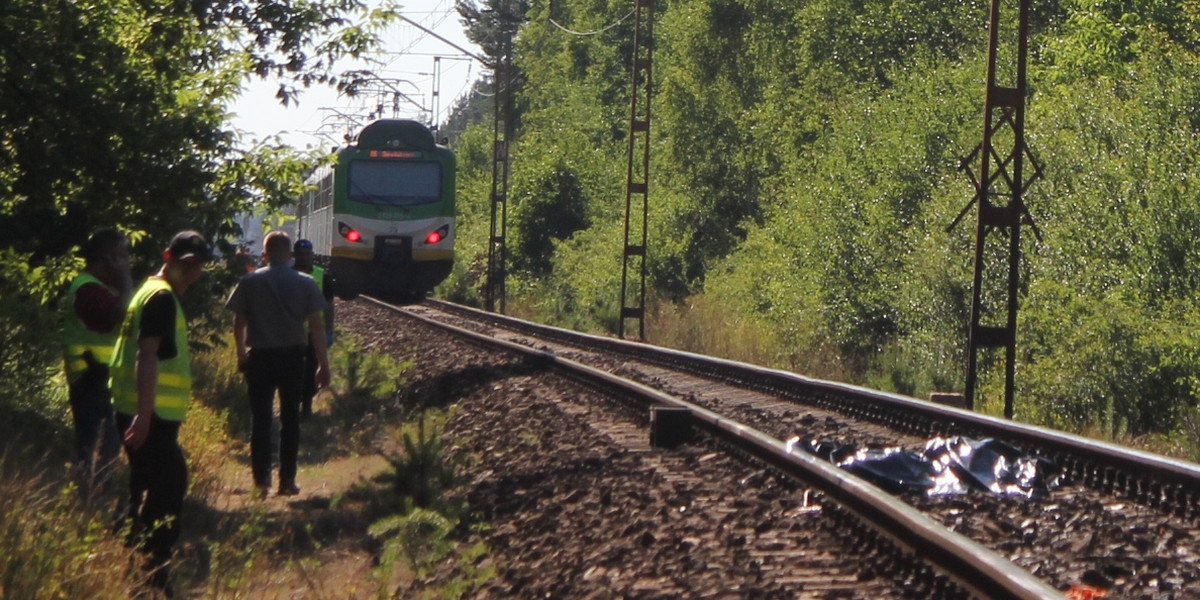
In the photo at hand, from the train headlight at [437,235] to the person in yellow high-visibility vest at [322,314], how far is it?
1458 centimetres

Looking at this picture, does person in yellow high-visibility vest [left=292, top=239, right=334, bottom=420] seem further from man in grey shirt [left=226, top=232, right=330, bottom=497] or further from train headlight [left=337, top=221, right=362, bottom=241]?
train headlight [left=337, top=221, right=362, bottom=241]

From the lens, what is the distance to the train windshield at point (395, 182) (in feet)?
95.2

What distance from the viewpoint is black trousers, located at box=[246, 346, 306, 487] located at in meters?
10.0

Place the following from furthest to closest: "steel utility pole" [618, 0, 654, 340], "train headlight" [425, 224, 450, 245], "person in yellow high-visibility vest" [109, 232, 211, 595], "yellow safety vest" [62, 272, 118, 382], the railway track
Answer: "steel utility pole" [618, 0, 654, 340] → "train headlight" [425, 224, 450, 245] → "yellow safety vest" [62, 272, 118, 382] → "person in yellow high-visibility vest" [109, 232, 211, 595] → the railway track

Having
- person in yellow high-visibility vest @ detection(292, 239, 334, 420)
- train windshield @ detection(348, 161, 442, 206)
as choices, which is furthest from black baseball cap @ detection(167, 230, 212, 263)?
train windshield @ detection(348, 161, 442, 206)

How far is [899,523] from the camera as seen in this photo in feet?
21.2

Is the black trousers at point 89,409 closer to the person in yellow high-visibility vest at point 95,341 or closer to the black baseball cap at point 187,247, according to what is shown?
the person in yellow high-visibility vest at point 95,341

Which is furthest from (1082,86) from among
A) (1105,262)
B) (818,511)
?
(818,511)

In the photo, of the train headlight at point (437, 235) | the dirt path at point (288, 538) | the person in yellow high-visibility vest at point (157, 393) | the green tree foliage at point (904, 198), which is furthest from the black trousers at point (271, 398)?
the train headlight at point (437, 235)

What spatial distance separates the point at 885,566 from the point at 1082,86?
61.4ft

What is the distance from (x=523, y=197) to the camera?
52.1 meters

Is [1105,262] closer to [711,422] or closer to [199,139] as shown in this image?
[711,422]

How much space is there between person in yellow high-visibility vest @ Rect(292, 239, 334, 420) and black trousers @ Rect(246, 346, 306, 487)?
1.27m

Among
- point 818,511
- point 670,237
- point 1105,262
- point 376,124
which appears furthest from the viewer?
point 670,237
